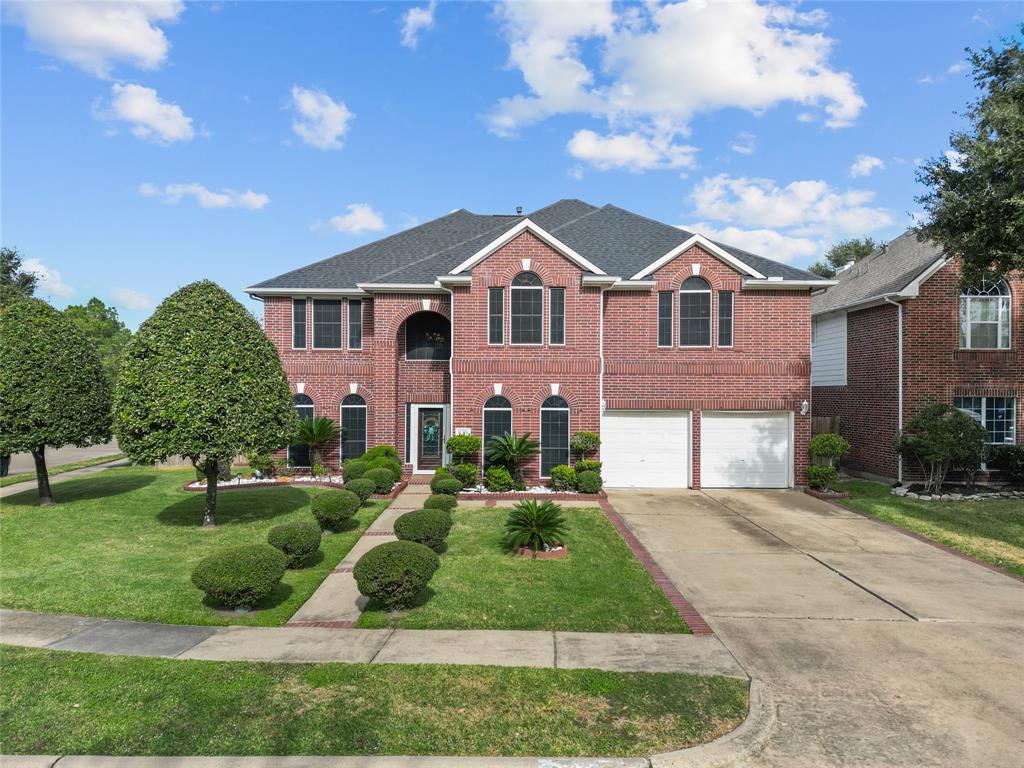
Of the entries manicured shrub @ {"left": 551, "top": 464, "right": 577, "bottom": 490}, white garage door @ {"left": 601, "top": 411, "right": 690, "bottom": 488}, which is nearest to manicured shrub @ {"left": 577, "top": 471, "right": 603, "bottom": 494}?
manicured shrub @ {"left": 551, "top": 464, "right": 577, "bottom": 490}

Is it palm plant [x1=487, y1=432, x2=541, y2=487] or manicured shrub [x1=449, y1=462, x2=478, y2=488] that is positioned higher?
palm plant [x1=487, y1=432, x2=541, y2=487]

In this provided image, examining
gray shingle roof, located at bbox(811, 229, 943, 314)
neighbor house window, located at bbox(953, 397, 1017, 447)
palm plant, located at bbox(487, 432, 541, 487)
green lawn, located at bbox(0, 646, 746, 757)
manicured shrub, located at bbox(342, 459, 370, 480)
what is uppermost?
gray shingle roof, located at bbox(811, 229, 943, 314)

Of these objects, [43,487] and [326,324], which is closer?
[43,487]

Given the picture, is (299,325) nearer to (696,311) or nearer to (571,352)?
(571,352)

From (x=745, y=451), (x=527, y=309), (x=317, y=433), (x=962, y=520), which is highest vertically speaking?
(x=527, y=309)

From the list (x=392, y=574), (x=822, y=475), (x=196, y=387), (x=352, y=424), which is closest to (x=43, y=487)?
(x=196, y=387)

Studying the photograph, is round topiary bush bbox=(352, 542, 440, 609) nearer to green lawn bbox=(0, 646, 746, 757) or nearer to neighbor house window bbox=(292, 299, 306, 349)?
green lawn bbox=(0, 646, 746, 757)

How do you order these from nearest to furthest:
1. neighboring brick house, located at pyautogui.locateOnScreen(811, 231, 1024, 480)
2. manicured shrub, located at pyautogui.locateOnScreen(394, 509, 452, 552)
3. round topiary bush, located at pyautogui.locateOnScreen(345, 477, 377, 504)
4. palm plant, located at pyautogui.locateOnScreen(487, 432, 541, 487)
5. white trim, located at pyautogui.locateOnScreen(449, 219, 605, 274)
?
manicured shrub, located at pyautogui.locateOnScreen(394, 509, 452, 552), round topiary bush, located at pyautogui.locateOnScreen(345, 477, 377, 504), palm plant, located at pyautogui.locateOnScreen(487, 432, 541, 487), white trim, located at pyautogui.locateOnScreen(449, 219, 605, 274), neighboring brick house, located at pyautogui.locateOnScreen(811, 231, 1024, 480)

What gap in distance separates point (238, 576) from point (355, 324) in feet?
43.5

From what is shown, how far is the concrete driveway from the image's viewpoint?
508cm

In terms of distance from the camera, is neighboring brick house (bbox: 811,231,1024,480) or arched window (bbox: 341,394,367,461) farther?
arched window (bbox: 341,394,367,461)

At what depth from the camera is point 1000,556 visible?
35.6 ft

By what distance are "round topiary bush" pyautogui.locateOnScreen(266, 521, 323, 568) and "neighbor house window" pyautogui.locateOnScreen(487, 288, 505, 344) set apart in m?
8.91

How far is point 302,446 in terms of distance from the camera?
19.5 m
